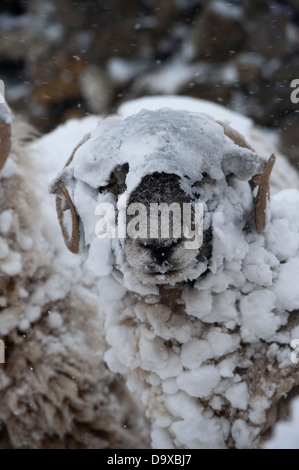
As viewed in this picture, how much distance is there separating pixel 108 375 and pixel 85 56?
452 cm

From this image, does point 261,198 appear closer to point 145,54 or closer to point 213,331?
point 213,331

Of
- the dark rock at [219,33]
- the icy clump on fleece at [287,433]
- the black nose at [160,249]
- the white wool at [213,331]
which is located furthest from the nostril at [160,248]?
the dark rock at [219,33]

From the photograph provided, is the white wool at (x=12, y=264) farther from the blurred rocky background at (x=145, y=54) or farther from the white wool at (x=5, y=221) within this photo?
the blurred rocky background at (x=145, y=54)

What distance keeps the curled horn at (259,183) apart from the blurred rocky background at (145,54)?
12.8 feet

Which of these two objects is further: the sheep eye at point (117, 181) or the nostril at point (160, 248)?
the sheep eye at point (117, 181)

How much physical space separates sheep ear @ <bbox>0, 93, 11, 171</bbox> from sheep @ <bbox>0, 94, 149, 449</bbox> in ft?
0.05

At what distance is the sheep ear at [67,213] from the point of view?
1833mm

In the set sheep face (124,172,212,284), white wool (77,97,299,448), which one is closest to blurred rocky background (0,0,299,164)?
white wool (77,97,299,448)

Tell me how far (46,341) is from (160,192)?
1.12m

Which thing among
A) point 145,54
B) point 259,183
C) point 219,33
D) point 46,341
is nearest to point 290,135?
point 219,33

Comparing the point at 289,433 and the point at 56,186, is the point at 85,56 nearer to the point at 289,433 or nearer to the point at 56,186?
the point at 56,186

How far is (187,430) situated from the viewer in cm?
185

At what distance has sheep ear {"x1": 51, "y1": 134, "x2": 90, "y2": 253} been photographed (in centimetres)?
183

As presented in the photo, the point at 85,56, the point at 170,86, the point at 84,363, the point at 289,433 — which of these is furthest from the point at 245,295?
the point at 85,56
